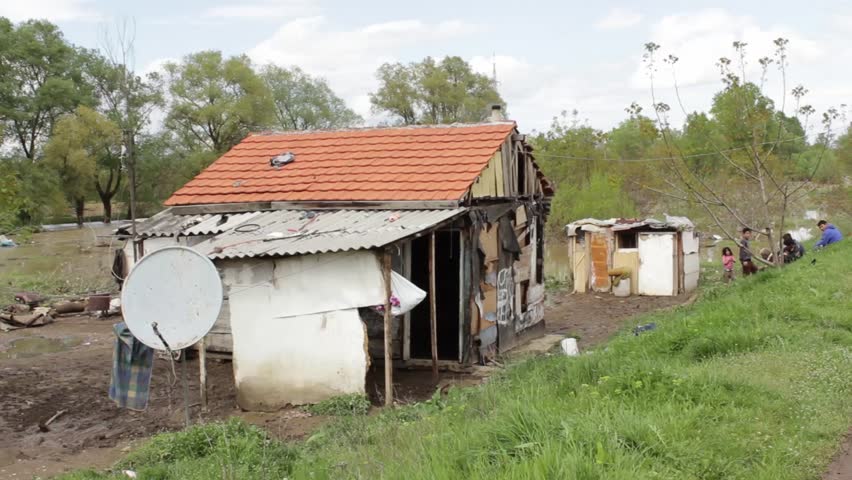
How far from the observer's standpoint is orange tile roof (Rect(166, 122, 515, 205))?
42.5 feet

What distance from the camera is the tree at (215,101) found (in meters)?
48.9

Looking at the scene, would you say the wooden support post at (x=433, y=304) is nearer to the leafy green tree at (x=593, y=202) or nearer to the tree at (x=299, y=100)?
the leafy green tree at (x=593, y=202)

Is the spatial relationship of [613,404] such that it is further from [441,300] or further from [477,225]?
[441,300]

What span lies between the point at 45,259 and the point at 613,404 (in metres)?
36.6

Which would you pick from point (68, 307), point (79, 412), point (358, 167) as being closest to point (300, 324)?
point (79, 412)

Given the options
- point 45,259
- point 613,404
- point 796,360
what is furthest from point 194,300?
point 45,259

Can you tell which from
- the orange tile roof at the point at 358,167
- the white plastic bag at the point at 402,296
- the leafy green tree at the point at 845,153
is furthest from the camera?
the leafy green tree at the point at 845,153

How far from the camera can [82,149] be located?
42906 millimetres

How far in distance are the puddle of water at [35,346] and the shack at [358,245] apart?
4.79 meters

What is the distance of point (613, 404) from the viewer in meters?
5.72

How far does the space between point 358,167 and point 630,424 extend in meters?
9.80

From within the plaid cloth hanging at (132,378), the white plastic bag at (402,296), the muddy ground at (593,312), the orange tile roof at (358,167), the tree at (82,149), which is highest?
the tree at (82,149)

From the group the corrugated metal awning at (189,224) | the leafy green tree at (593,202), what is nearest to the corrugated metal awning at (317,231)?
the corrugated metal awning at (189,224)

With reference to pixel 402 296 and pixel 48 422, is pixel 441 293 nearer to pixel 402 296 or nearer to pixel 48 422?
pixel 402 296
